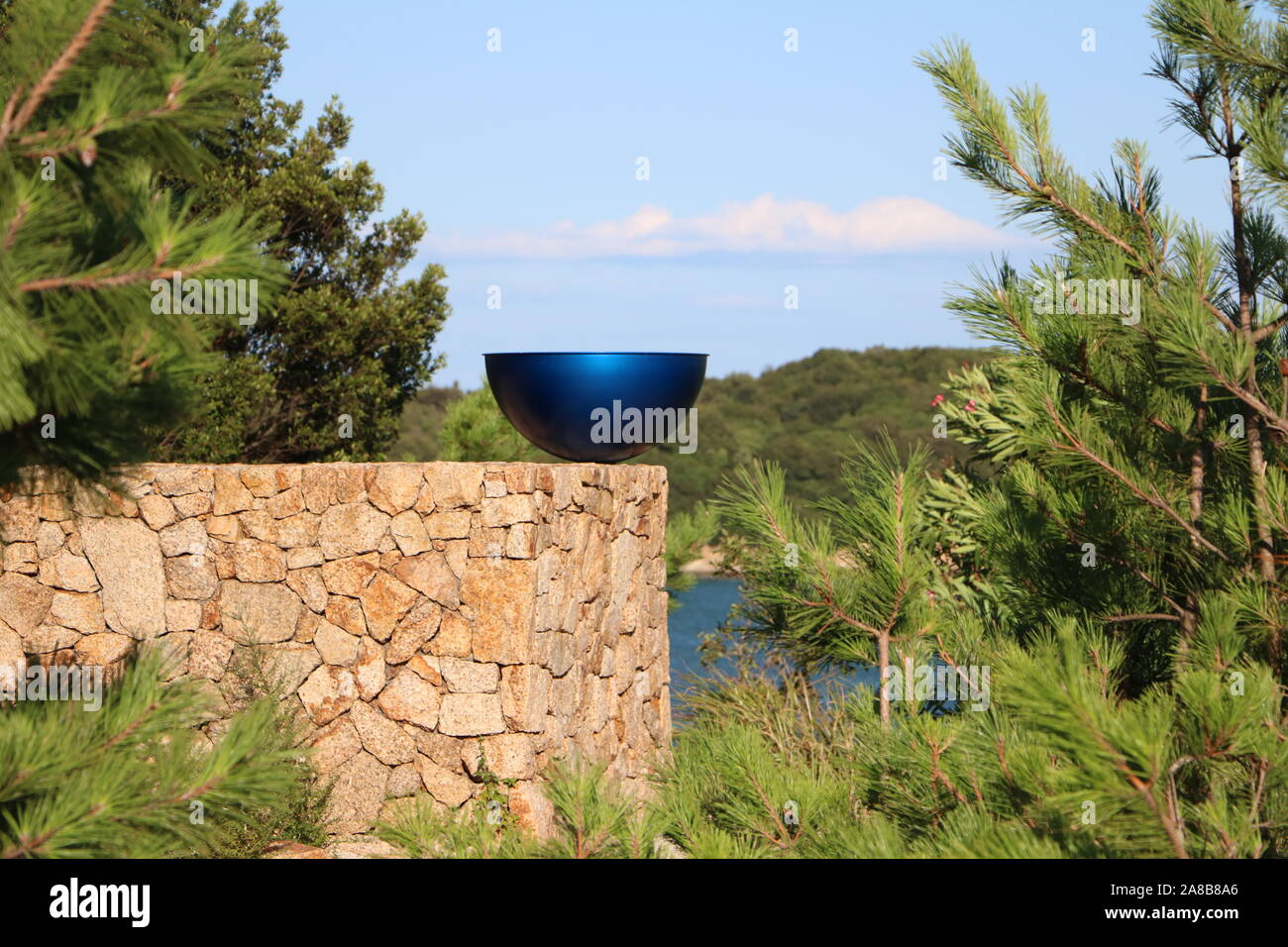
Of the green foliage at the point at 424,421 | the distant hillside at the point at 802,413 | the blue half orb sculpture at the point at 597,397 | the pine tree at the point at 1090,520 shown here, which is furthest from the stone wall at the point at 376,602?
the green foliage at the point at 424,421

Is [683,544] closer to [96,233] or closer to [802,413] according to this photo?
[96,233]

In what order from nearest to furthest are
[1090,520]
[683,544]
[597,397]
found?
1. [1090,520]
2. [597,397]
3. [683,544]

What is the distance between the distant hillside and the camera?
811 inches

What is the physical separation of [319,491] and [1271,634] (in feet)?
13.7

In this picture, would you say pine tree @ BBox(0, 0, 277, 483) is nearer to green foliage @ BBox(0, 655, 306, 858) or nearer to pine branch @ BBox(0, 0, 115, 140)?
pine branch @ BBox(0, 0, 115, 140)

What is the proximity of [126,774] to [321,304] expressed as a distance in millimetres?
8583

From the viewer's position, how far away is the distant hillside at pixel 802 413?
811 inches

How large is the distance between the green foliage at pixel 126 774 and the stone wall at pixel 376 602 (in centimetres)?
314

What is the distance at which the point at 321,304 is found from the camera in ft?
34.2

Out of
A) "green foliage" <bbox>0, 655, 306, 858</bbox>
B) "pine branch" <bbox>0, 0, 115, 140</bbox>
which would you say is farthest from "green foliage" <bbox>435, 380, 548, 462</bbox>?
"pine branch" <bbox>0, 0, 115, 140</bbox>

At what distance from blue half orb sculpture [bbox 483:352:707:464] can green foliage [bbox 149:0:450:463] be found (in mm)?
4475

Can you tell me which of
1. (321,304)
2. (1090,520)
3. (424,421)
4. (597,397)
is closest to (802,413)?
(424,421)

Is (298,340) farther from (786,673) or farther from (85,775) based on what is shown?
(85,775)
